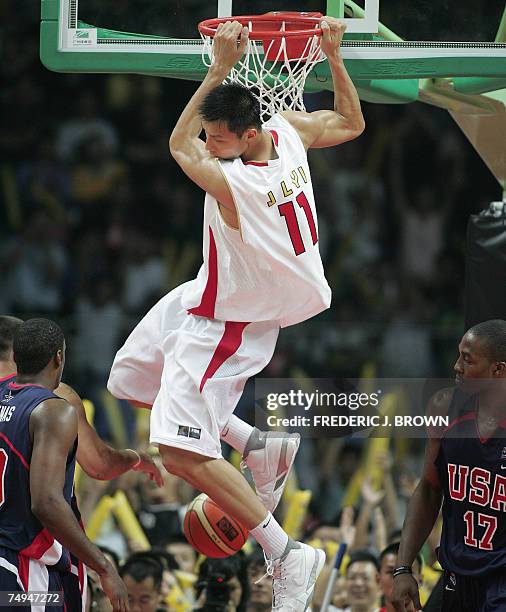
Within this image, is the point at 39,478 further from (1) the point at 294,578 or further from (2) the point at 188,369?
(1) the point at 294,578

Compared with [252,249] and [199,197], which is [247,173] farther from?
[199,197]

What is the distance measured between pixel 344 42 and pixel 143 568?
3225 mm

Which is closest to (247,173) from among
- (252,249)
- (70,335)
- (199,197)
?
(252,249)

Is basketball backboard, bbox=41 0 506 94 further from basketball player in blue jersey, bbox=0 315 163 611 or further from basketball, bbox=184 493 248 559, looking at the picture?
basketball, bbox=184 493 248 559

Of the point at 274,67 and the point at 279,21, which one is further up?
the point at 279,21

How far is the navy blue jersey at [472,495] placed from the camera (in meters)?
4.38

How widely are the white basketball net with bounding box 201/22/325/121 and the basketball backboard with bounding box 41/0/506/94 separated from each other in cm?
13

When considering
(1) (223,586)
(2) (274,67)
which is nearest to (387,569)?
(1) (223,586)

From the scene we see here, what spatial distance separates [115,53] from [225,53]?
0.79m

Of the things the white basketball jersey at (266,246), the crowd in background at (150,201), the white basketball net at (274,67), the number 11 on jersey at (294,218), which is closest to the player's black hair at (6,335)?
the white basketball jersey at (266,246)

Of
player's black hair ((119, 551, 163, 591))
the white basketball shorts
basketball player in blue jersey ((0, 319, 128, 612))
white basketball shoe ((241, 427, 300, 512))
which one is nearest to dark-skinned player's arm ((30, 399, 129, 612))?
basketball player in blue jersey ((0, 319, 128, 612))

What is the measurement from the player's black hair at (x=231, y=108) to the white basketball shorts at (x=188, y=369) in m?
0.83

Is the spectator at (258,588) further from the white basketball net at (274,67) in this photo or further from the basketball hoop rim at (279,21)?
the basketball hoop rim at (279,21)

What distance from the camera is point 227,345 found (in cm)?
464
